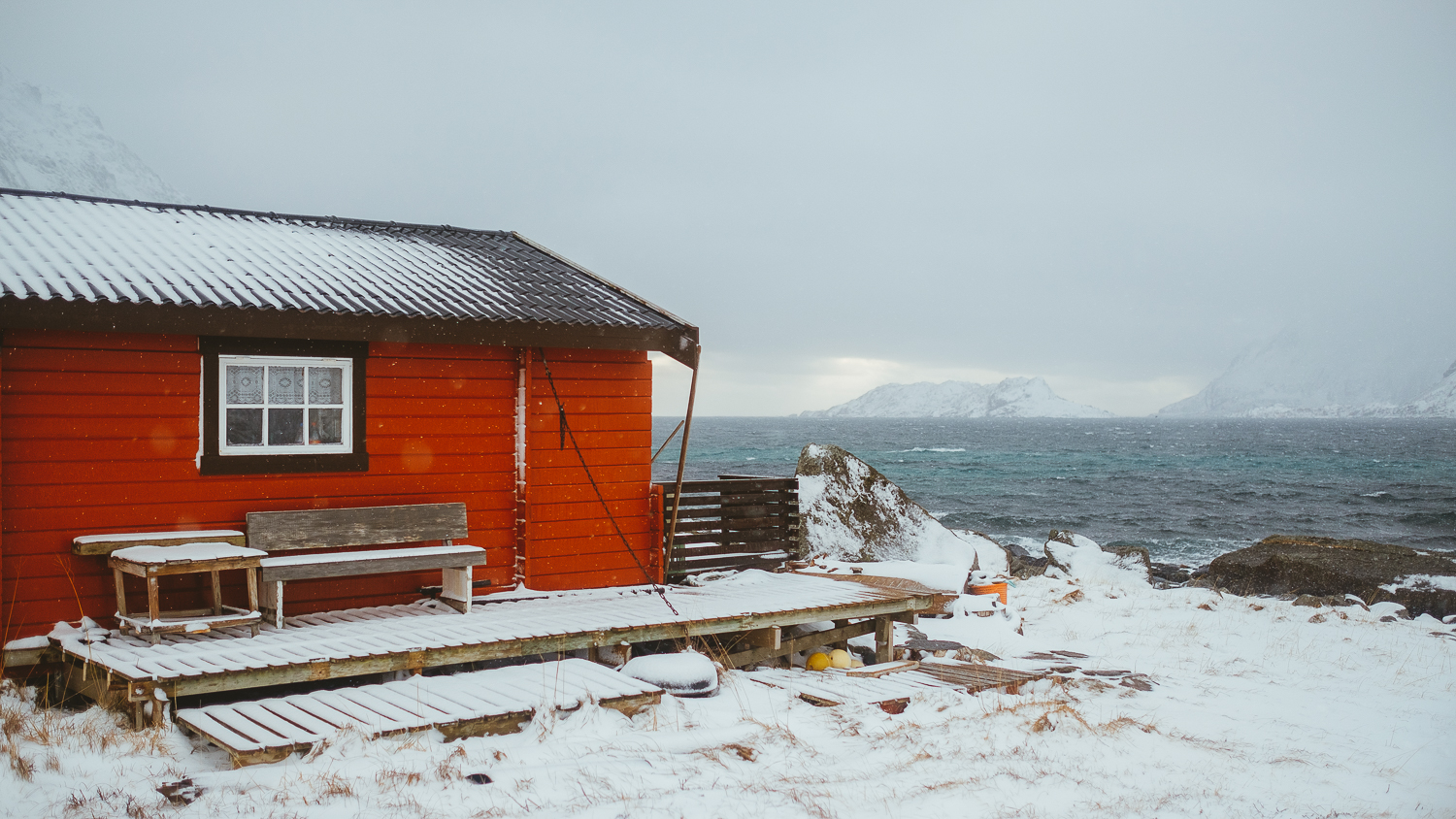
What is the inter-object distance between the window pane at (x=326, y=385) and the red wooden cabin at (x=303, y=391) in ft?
0.05

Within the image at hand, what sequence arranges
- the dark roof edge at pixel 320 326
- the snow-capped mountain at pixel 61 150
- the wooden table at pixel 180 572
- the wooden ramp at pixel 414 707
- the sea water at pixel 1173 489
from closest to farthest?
the wooden ramp at pixel 414 707
the wooden table at pixel 180 572
the dark roof edge at pixel 320 326
the sea water at pixel 1173 489
the snow-capped mountain at pixel 61 150

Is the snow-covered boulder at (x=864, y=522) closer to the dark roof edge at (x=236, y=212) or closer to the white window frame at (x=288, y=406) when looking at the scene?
the dark roof edge at (x=236, y=212)

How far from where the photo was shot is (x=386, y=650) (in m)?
7.04

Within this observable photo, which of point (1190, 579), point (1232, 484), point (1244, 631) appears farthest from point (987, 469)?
point (1244, 631)

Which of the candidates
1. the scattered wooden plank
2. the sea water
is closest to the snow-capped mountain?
the sea water

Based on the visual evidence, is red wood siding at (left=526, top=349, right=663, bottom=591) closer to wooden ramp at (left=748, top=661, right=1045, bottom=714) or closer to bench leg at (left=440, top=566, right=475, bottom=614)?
bench leg at (left=440, top=566, right=475, bottom=614)

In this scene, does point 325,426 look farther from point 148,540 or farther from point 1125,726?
point 1125,726

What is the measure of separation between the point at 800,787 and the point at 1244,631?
9245 millimetres

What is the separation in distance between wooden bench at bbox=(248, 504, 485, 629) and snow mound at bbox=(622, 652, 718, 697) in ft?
6.20

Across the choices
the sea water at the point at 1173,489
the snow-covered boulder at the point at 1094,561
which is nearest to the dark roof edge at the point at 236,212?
the snow-covered boulder at the point at 1094,561

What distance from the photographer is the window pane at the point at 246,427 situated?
325 inches

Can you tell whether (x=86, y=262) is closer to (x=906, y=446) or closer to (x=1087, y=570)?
(x=1087, y=570)

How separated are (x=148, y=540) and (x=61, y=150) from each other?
165662mm

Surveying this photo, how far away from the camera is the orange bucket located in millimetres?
12719
